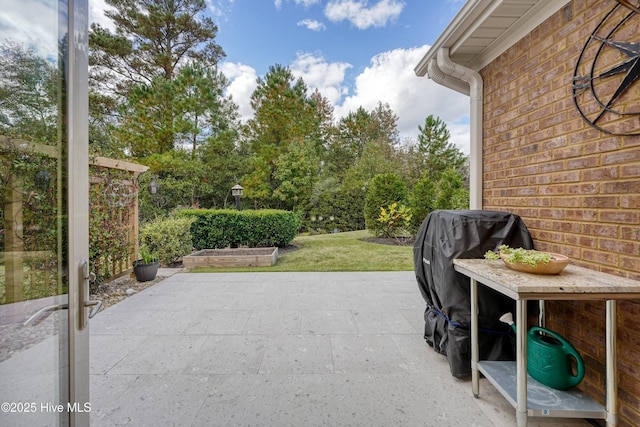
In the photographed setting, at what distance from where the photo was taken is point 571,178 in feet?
5.64

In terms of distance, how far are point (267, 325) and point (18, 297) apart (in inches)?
85.5

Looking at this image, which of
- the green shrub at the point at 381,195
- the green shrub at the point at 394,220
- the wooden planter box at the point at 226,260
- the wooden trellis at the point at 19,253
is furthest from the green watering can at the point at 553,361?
the green shrub at the point at 381,195

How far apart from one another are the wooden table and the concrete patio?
0.20m

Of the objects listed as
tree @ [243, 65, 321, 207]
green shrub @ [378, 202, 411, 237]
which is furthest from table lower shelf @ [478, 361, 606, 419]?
tree @ [243, 65, 321, 207]

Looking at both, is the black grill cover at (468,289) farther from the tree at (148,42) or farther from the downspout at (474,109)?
the tree at (148,42)

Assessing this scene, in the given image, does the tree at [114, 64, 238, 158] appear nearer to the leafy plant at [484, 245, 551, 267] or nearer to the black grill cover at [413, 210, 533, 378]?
the black grill cover at [413, 210, 533, 378]

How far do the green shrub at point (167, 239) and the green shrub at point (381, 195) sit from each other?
5.43 meters

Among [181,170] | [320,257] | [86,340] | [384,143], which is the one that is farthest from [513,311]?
[384,143]

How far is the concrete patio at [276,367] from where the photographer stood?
1.63 meters

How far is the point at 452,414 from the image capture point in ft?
5.35

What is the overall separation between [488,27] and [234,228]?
5878mm

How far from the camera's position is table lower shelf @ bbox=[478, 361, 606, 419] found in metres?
1.39

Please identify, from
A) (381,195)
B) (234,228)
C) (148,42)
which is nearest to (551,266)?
(234,228)

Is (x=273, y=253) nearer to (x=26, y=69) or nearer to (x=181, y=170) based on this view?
(x=26, y=69)
